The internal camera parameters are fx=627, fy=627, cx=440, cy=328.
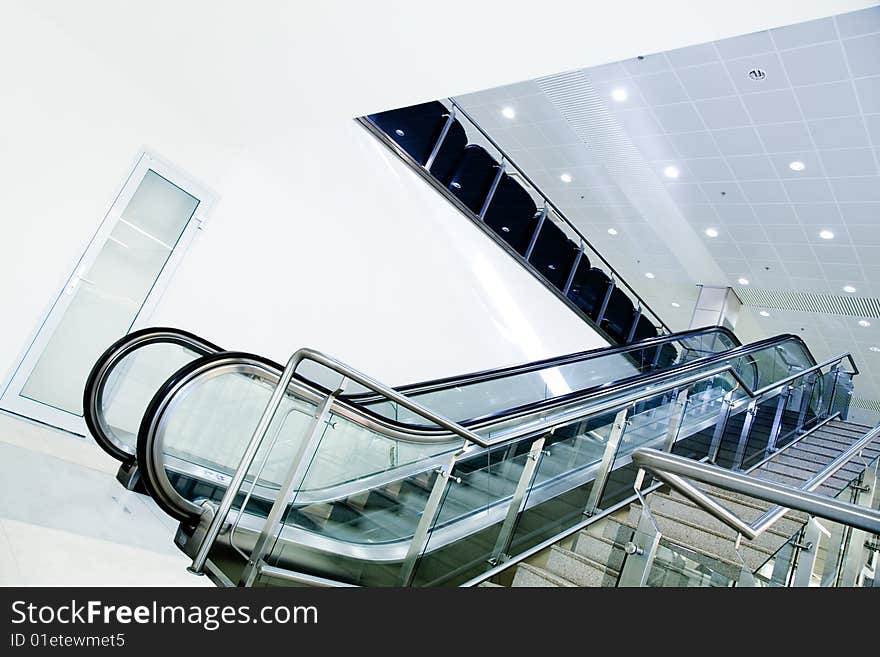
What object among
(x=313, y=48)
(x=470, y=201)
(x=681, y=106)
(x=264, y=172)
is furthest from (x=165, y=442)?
(x=681, y=106)

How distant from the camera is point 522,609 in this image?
1.62 metres

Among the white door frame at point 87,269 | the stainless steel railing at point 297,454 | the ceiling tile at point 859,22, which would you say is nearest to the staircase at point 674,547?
the stainless steel railing at point 297,454

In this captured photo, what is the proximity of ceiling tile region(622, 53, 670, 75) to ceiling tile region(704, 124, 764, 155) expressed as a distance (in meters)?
1.22

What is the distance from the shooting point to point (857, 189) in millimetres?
7551

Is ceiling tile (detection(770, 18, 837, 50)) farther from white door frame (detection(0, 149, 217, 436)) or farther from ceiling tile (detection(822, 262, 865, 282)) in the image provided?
white door frame (detection(0, 149, 217, 436))

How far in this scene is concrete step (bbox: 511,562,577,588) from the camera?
318 cm

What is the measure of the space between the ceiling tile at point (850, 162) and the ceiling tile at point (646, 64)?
2166mm

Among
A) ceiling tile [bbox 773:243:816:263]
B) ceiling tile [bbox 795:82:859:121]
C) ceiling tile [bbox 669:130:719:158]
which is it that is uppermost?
ceiling tile [bbox 773:243:816:263]

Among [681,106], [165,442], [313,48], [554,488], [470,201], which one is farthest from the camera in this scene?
[470,201]

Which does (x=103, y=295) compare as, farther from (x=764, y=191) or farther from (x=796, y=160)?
(x=764, y=191)

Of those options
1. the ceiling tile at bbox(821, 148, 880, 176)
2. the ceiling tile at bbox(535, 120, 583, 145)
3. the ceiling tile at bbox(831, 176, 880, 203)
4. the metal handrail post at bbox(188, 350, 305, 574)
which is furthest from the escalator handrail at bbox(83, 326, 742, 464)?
the ceiling tile at bbox(831, 176, 880, 203)

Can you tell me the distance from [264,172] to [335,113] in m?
1.27

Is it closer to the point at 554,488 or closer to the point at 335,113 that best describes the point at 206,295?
the point at 335,113

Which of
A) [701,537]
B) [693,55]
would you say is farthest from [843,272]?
[701,537]
